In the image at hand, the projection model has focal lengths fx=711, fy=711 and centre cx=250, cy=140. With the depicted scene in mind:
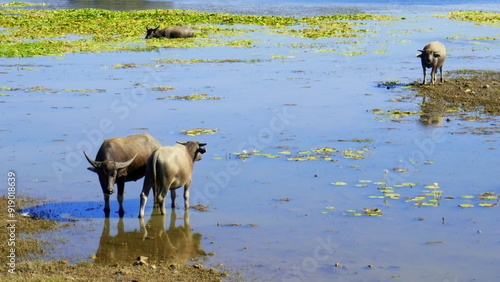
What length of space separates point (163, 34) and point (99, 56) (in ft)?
29.2

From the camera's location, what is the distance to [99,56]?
3170cm

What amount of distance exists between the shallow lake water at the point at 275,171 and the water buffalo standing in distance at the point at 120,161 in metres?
0.55

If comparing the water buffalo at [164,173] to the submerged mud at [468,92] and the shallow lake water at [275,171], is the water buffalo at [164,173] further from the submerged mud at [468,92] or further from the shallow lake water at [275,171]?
the submerged mud at [468,92]

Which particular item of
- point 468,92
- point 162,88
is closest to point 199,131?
point 162,88

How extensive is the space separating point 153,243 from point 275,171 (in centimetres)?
420

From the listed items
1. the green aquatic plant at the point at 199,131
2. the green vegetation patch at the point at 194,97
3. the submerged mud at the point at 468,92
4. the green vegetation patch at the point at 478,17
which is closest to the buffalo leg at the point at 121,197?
the green aquatic plant at the point at 199,131

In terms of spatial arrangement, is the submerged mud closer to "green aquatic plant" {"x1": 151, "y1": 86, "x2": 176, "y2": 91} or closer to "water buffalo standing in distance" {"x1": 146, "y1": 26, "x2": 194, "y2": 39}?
"green aquatic plant" {"x1": 151, "y1": 86, "x2": 176, "y2": 91}

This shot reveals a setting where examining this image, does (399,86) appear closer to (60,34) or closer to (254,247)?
(254,247)

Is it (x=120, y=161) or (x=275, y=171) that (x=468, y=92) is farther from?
(x=120, y=161)

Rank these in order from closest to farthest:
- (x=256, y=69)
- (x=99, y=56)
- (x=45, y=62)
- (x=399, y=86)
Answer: (x=399, y=86) → (x=256, y=69) → (x=45, y=62) → (x=99, y=56)

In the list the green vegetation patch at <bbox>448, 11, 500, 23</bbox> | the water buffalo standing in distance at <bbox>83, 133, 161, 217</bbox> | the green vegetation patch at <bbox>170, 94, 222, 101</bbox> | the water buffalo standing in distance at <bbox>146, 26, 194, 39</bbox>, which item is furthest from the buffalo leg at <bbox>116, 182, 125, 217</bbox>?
the green vegetation patch at <bbox>448, 11, 500, 23</bbox>

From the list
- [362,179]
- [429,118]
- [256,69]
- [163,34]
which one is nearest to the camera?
[362,179]

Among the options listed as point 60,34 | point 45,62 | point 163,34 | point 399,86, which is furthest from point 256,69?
point 60,34

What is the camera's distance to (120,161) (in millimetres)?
11594
